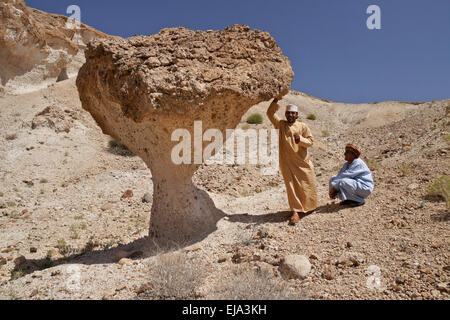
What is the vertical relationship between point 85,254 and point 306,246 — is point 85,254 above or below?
below

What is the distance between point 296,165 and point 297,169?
61mm

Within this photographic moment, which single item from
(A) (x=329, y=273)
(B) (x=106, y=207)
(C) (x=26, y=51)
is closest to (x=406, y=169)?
(A) (x=329, y=273)

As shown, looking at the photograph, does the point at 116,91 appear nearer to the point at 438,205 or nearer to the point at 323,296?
Result: the point at 323,296

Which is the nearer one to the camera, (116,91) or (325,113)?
(116,91)

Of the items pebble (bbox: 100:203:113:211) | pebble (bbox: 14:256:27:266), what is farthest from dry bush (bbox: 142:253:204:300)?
pebble (bbox: 100:203:113:211)

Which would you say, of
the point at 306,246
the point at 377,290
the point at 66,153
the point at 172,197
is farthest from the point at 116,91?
the point at 66,153

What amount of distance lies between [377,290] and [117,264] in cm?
282

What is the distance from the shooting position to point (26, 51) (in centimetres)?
1587

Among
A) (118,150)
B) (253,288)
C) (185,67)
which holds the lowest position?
(253,288)

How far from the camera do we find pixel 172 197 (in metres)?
4.44

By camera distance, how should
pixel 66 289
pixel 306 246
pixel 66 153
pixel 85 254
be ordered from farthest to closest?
pixel 66 153
pixel 85 254
pixel 306 246
pixel 66 289

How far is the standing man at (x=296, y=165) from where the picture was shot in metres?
4.50

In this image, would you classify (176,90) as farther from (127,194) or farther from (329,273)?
(127,194)

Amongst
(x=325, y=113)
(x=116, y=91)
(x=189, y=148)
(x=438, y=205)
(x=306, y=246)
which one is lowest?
(x=306, y=246)
